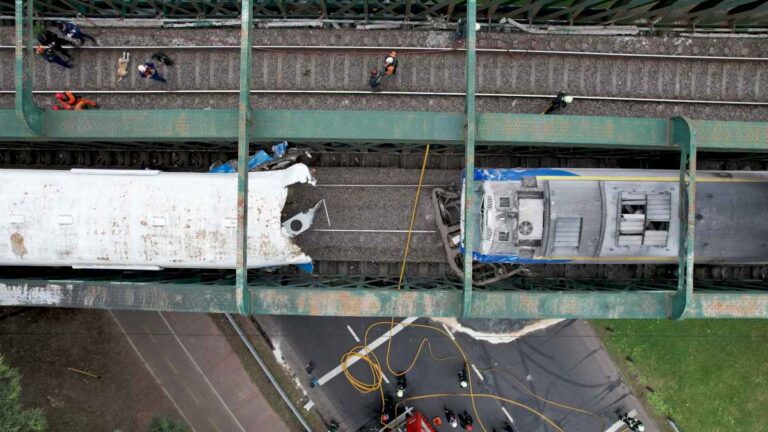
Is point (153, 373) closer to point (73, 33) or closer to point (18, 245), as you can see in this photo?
point (18, 245)

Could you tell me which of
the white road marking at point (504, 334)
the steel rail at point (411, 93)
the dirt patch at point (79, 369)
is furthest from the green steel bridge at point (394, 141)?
the dirt patch at point (79, 369)

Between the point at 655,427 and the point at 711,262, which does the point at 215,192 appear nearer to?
the point at 711,262

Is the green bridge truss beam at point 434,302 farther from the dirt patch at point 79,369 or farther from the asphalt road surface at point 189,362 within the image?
the dirt patch at point 79,369

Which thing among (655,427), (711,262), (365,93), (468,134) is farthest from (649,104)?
(655,427)

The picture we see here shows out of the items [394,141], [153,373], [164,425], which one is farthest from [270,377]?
[394,141]

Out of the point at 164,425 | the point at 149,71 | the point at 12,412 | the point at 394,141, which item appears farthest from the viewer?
the point at 164,425
